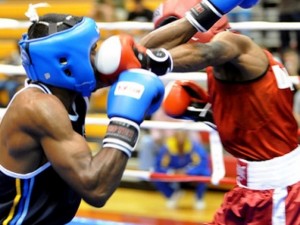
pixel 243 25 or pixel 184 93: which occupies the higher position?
pixel 184 93

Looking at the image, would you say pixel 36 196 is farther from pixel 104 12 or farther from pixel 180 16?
pixel 104 12

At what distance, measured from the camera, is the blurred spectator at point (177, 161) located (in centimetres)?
477

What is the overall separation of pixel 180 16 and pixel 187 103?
31cm

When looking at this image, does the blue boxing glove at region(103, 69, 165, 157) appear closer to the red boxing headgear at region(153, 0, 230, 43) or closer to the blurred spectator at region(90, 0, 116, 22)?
the red boxing headgear at region(153, 0, 230, 43)

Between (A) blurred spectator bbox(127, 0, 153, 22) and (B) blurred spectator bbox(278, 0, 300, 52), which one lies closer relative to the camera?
(B) blurred spectator bbox(278, 0, 300, 52)

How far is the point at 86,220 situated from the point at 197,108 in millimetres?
1513

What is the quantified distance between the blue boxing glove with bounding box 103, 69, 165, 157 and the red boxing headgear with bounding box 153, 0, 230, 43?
57cm

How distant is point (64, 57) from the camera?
1.80 m

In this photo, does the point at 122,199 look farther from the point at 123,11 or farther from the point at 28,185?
the point at 28,185

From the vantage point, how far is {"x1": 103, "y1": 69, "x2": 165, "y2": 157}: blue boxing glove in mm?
1756

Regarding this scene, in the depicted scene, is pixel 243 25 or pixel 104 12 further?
pixel 104 12

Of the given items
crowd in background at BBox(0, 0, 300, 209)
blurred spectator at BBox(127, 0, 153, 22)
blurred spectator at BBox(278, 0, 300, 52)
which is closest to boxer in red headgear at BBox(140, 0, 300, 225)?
crowd in background at BBox(0, 0, 300, 209)

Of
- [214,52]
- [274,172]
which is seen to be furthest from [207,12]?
[274,172]

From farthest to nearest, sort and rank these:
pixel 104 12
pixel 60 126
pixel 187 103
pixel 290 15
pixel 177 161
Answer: pixel 104 12 < pixel 290 15 < pixel 177 161 < pixel 187 103 < pixel 60 126
